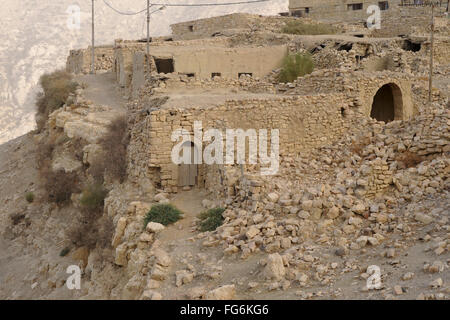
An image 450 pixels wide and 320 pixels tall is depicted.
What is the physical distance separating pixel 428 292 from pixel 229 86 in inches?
370

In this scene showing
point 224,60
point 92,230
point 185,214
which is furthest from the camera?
point 224,60

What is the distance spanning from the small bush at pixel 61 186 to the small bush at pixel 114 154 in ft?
3.56

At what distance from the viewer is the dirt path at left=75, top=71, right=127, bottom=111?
18.4 m

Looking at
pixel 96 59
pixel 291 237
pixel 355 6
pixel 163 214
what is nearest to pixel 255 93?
pixel 163 214

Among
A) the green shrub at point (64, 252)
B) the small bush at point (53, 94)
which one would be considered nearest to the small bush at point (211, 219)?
the green shrub at point (64, 252)

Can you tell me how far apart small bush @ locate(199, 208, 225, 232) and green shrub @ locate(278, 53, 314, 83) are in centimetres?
748

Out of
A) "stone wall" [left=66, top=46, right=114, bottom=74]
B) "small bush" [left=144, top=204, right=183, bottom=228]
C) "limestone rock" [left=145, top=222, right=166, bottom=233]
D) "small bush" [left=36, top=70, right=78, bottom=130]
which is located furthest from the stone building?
"limestone rock" [left=145, top=222, right=166, bottom=233]

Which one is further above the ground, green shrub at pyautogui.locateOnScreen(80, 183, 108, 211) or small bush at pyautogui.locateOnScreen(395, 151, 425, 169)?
small bush at pyautogui.locateOnScreen(395, 151, 425, 169)

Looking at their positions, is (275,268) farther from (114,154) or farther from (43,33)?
(43,33)

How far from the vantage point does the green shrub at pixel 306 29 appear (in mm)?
22766

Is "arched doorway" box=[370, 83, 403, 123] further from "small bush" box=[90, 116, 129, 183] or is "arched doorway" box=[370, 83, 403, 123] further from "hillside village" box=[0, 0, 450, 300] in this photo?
"small bush" box=[90, 116, 129, 183]

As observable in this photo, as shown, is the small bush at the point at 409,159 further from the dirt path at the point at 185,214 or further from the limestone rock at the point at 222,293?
the limestone rock at the point at 222,293

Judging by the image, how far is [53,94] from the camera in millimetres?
19188

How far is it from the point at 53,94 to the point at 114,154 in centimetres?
833
